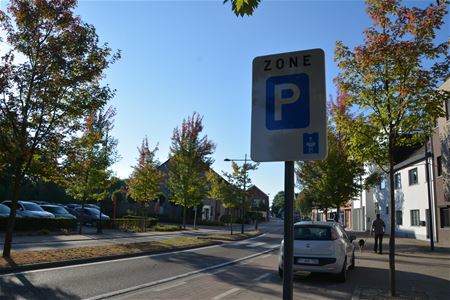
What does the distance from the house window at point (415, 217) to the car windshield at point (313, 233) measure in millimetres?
23342

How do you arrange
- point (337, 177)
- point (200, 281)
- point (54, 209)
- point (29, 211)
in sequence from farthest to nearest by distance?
point (337, 177)
point (54, 209)
point (29, 211)
point (200, 281)

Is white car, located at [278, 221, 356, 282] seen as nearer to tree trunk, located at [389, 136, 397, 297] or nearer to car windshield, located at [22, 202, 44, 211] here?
tree trunk, located at [389, 136, 397, 297]

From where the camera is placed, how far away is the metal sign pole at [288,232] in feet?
8.20

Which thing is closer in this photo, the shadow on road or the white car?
the shadow on road

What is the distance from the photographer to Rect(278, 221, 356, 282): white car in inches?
423

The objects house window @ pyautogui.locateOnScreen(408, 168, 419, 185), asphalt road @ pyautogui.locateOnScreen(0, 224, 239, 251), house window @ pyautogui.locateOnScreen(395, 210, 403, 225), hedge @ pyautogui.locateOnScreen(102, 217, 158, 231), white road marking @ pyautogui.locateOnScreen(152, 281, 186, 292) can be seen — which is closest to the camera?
white road marking @ pyautogui.locateOnScreen(152, 281, 186, 292)

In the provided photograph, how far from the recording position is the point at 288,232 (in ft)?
8.48

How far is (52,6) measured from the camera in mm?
13164

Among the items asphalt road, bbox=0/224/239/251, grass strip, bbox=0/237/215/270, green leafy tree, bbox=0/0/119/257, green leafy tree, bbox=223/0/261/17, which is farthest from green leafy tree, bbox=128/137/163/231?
green leafy tree, bbox=223/0/261/17

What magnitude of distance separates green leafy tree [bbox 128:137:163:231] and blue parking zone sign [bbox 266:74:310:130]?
29.9m

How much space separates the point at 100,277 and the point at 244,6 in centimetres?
867

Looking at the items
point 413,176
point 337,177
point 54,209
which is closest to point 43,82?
point 54,209

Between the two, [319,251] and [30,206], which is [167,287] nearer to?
[319,251]

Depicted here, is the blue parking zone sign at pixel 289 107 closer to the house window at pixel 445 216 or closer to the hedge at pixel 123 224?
the house window at pixel 445 216
